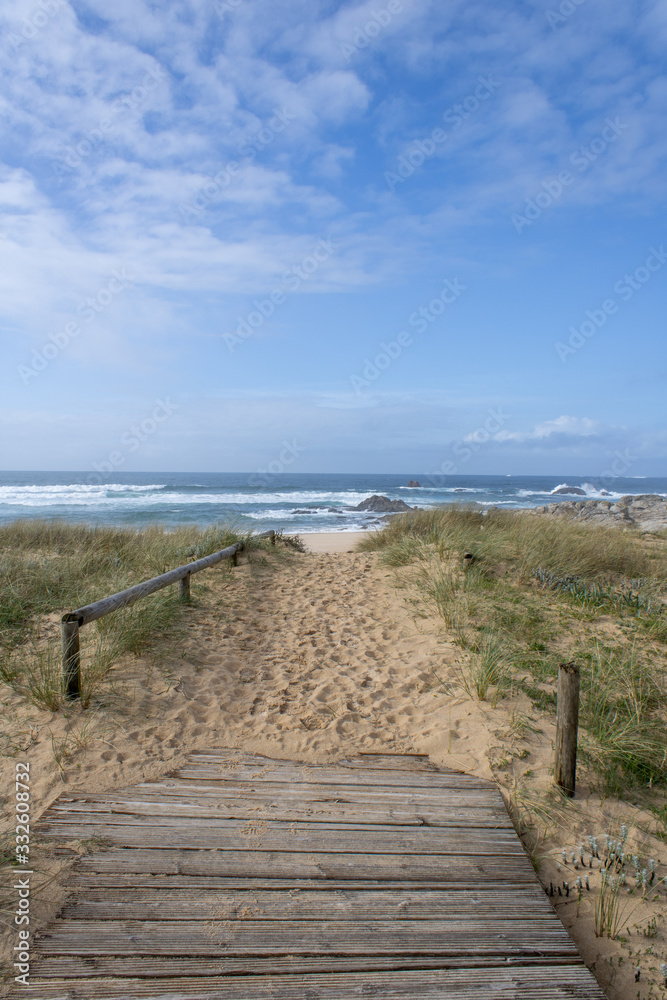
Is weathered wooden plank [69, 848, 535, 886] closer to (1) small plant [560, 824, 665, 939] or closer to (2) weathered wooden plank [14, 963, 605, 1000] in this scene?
(1) small plant [560, 824, 665, 939]

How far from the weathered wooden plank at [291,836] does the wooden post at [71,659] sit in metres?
1.34

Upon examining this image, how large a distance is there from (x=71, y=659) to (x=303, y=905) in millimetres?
2727

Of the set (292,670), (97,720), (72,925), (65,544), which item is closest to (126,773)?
(97,720)

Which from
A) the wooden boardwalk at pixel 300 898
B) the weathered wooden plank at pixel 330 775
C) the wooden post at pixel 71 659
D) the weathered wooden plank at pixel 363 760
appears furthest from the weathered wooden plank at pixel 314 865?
the wooden post at pixel 71 659

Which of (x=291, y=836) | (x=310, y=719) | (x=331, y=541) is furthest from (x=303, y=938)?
(x=331, y=541)

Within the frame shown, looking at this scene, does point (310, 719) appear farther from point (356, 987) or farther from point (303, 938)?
point (356, 987)

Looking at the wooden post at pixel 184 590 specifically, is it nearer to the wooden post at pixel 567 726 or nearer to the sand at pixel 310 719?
the sand at pixel 310 719

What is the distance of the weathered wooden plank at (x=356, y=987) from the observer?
6.79ft

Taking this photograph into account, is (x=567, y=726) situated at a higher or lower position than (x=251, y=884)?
higher

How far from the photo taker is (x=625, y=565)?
821 cm

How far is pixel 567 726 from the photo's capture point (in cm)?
Result: 338

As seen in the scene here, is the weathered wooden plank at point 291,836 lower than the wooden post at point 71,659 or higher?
lower

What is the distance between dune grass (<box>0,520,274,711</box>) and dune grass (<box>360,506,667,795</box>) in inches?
129

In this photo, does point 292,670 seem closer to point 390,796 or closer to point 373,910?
point 390,796
